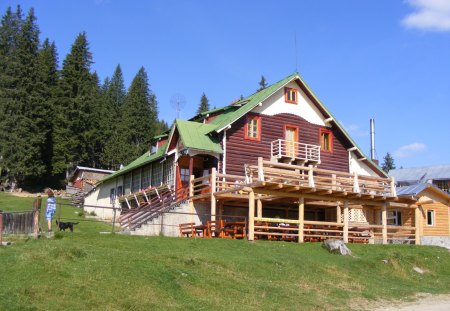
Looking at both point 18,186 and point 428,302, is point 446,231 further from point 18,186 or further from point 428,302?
point 18,186

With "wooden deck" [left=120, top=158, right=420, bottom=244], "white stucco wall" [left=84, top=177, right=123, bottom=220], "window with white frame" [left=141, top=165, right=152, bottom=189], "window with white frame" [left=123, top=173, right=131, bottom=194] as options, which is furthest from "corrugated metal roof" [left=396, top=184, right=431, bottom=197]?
"white stucco wall" [left=84, top=177, right=123, bottom=220]

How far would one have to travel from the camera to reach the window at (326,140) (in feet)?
112

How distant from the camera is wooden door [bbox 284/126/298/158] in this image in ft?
105

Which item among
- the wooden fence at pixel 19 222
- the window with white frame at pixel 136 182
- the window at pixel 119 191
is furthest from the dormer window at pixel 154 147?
the wooden fence at pixel 19 222

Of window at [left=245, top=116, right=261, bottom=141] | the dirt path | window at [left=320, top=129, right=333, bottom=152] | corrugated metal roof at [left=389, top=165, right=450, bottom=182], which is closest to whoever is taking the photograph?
the dirt path

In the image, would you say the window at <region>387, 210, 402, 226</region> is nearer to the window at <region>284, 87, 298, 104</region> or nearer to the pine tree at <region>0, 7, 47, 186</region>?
the window at <region>284, 87, 298, 104</region>

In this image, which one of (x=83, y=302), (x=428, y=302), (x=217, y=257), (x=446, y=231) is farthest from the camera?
(x=446, y=231)

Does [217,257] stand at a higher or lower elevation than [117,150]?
lower

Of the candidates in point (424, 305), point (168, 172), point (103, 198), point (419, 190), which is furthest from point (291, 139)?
point (103, 198)

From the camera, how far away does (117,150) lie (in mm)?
68625

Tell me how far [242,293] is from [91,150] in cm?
5670

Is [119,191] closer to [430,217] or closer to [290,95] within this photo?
[290,95]

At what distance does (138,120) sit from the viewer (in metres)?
73.2

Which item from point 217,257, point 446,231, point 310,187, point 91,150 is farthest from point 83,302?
point 91,150
